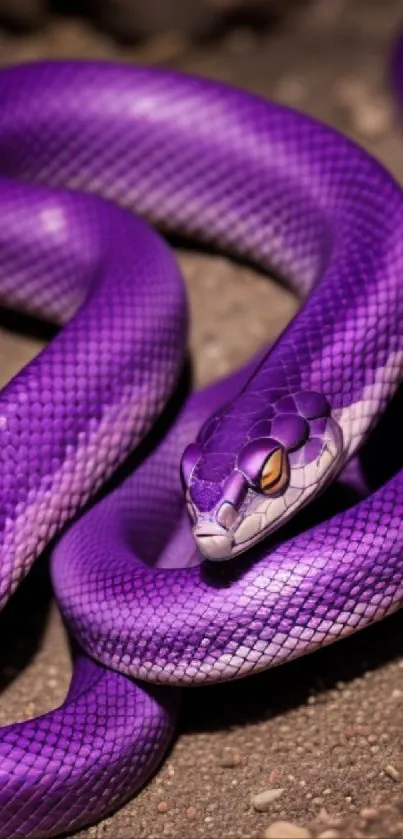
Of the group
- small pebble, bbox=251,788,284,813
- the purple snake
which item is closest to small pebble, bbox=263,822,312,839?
small pebble, bbox=251,788,284,813

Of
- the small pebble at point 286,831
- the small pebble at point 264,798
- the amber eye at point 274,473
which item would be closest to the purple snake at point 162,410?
the amber eye at point 274,473

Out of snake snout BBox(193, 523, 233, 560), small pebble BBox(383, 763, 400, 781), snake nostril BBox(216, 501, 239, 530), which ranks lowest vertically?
small pebble BBox(383, 763, 400, 781)

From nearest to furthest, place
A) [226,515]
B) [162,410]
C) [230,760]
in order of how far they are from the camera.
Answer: [226,515], [230,760], [162,410]

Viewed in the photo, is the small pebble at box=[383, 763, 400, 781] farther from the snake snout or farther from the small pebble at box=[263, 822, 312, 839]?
the snake snout

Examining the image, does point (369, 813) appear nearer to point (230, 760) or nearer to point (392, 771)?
point (392, 771)

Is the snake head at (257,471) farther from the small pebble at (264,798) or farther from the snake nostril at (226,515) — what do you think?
the small pebble at (264,798)

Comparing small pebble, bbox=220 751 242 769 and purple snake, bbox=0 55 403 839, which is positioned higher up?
purple snake, bbox=0 55 403 839

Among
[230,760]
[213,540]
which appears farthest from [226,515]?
[230,760]

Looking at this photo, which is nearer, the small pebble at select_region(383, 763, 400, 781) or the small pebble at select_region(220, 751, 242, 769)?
the small pebble at select_region(383, 763, 400, 781)
